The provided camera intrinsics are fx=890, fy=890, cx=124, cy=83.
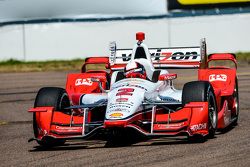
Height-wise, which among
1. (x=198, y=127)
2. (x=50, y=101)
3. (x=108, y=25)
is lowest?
(x=198, y=127)

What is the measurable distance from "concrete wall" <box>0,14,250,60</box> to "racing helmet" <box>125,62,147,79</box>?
18.6m

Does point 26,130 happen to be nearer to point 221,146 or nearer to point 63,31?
point 221,146

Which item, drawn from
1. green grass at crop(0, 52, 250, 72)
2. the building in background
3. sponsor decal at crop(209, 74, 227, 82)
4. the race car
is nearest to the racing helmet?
the race car

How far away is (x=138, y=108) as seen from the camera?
12.5 meters

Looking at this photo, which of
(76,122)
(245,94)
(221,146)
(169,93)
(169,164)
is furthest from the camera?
(245,94)

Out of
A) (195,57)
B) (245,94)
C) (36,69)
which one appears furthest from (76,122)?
(36,69)

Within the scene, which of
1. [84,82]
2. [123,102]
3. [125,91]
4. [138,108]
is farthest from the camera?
[84,82]

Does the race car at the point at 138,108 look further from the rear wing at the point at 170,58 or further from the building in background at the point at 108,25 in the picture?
the building in background at the point at 108,25

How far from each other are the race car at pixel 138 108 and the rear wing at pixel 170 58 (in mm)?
926

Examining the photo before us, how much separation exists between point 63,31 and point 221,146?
69.8 feet

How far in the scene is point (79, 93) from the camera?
14.9m

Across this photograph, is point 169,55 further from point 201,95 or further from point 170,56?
point 201,95

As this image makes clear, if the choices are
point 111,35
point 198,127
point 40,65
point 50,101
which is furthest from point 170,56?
point 111,35

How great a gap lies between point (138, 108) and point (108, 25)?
803 inches
